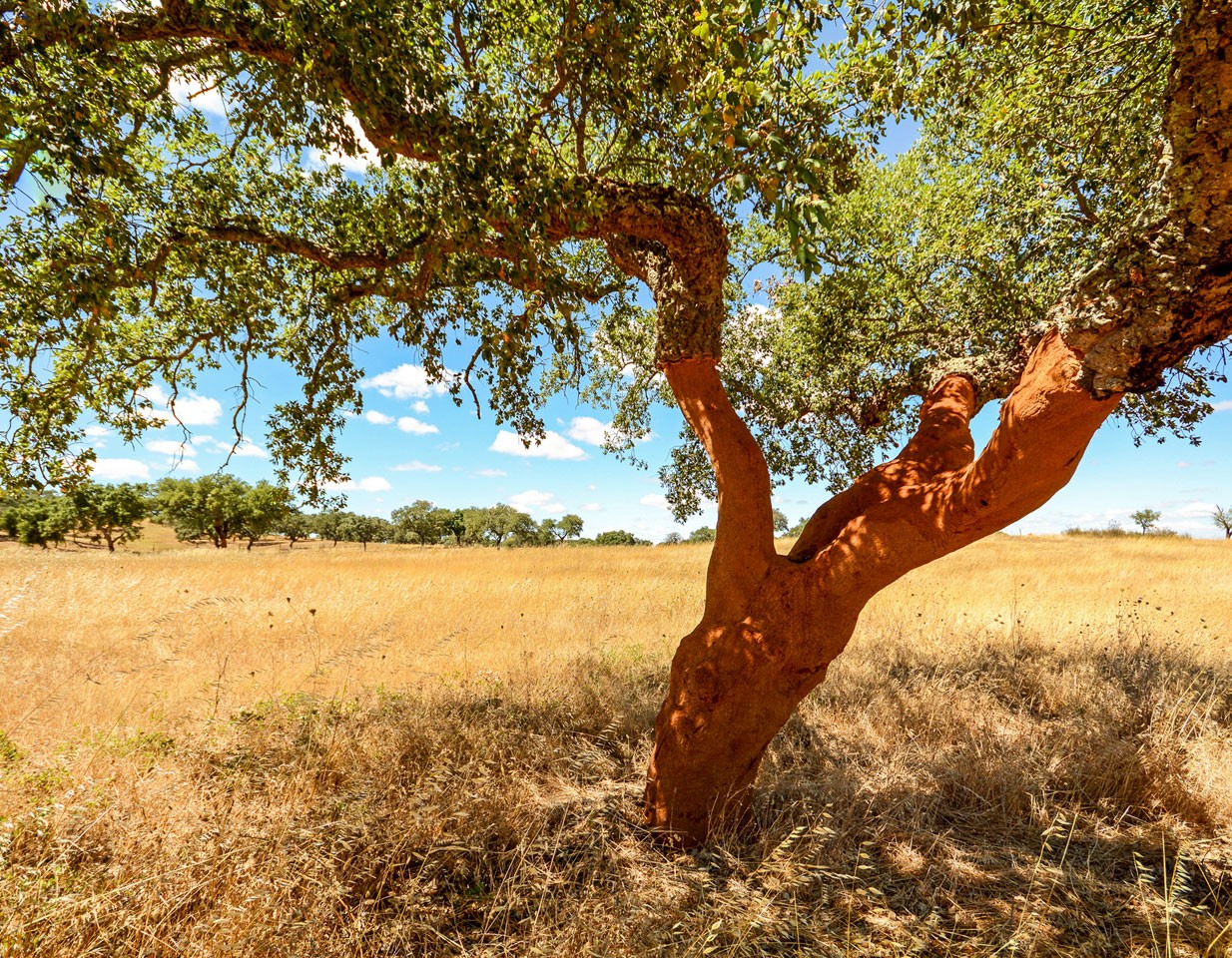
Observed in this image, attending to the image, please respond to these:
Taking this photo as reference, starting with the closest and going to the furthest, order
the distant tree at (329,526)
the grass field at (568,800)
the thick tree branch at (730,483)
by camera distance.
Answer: the grass field at (568,800) < the thick tree branch at (730,483) < the distant tree at (329,526)

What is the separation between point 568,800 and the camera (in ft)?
13.5

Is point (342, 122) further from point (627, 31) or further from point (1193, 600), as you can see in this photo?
point (1193, 600)

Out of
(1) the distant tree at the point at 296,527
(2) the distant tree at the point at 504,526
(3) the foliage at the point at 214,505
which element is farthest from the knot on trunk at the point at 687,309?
(2) the distant tree at the point at 504,526

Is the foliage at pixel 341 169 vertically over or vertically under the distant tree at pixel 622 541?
over

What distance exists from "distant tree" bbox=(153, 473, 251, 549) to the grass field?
4642 centimetres

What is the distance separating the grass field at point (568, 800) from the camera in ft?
8.95

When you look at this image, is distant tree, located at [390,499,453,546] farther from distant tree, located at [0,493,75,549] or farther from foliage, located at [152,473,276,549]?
distant tree, located at [0,493,75,549]

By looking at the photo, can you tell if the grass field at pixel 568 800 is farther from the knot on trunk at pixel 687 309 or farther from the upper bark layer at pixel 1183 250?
the knot on trunk at pixel 687 309

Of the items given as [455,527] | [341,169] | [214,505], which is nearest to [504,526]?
[455,527]

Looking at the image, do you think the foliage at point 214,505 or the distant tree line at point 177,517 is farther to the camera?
the foliage at point 214,505

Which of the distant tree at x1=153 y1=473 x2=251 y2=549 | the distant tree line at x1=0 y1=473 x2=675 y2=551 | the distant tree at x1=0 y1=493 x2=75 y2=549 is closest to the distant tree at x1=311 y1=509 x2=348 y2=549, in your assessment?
the distant tree line at x1=0 y1=473 x2=675 y2=551

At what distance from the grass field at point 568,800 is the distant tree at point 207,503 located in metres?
46.4

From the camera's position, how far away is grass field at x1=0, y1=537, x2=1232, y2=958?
273 cm

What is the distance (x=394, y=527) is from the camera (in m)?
84.2
